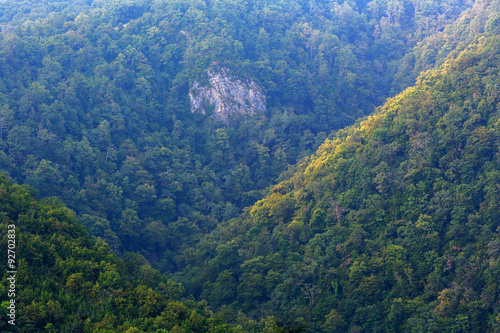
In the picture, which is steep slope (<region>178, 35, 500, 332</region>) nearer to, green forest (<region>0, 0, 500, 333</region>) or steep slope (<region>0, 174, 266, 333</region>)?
green forest (<region>0, 0, 500, 333</region>)

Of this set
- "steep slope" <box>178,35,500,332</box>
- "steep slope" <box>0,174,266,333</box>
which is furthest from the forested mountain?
"steep slope" <box>0,174,266,333</box>

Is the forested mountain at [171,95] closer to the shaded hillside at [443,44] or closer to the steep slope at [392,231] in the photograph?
the shaded hillside at [443,44]

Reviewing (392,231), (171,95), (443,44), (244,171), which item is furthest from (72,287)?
(443,44)

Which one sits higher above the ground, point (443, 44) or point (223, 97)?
point (443, 44)

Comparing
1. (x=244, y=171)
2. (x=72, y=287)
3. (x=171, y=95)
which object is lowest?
(x=72, y=287)

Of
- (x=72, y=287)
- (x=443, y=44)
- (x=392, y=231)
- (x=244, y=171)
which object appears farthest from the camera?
(x=443, y=44)

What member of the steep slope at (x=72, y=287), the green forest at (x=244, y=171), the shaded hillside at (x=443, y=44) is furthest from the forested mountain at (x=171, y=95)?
the steep slope at (x=72, y=287)

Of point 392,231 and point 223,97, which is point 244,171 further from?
point 392,231
